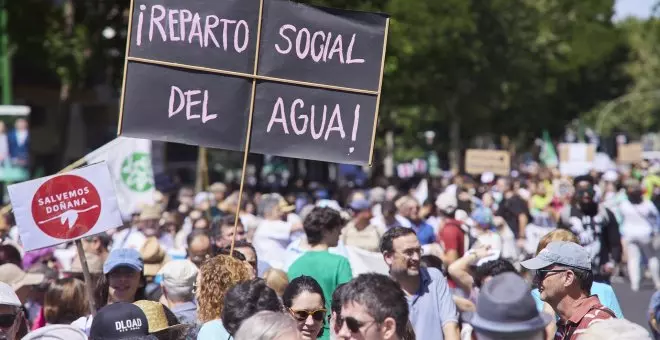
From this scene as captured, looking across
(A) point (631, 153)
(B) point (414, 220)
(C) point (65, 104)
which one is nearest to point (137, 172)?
(B) point (414, 220)

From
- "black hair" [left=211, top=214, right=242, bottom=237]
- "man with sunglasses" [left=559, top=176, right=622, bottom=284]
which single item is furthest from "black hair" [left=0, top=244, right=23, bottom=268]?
"man with sunglasses" [left=559, top=176, right=622, bottom=284]

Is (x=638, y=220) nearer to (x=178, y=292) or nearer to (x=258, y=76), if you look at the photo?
(x=258, y=76)

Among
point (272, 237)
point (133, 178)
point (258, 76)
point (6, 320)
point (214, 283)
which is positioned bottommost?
point (272, 237)

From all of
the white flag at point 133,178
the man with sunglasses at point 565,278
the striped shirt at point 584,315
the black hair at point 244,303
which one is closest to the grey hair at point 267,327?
the black hair at point 244,303

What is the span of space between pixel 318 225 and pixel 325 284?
55 centimetres

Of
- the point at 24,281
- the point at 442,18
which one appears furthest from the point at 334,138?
the point at 442,18

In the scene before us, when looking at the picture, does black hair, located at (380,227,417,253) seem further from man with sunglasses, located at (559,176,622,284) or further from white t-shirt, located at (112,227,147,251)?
man with sunglasses, located at (559,176,622,284)

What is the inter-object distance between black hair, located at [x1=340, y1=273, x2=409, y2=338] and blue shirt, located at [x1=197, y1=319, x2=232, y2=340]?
1082 mm

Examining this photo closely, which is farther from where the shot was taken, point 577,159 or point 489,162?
point 577,159

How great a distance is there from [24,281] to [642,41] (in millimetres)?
87687

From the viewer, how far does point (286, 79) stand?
26.8ft

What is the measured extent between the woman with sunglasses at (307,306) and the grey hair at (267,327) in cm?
157

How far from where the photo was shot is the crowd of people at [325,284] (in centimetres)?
505

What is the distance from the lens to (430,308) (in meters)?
7.53
